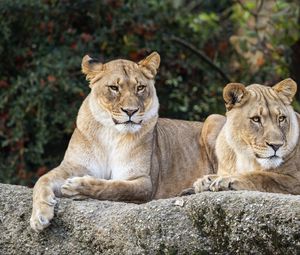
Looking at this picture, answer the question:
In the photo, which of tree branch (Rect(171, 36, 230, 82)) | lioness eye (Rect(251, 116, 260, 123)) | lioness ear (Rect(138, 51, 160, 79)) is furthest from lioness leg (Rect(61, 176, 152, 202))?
tree branch (Rect(171, 36, 230, 82))

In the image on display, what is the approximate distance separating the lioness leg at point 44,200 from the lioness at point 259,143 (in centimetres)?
89

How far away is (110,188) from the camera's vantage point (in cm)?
691

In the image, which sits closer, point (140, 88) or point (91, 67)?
point (140, 88)

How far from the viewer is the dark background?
10.3 metres

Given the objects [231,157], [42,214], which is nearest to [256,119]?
[231,157]

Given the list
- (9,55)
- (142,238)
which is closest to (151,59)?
(142,238)

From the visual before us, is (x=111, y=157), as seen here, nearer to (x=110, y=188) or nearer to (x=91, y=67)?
(x=110, y=188)

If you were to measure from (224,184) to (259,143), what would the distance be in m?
0.46

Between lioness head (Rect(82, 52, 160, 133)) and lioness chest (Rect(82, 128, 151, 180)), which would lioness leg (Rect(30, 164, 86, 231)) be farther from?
lioness head (Rect(82, 52, 160, 133))

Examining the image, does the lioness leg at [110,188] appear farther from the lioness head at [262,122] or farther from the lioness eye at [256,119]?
the lioness eye at [256,119]

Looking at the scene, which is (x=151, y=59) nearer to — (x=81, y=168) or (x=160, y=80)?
(x=81, y=168)

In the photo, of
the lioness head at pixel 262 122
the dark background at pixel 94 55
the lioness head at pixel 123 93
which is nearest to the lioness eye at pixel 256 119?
the lioness head at pixel 262 122

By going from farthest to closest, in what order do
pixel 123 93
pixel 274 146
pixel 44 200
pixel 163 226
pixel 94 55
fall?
pixel 94 55 → pixel 123 93 → pixel 274 146 → pixel 44 200 → pixel 163 226

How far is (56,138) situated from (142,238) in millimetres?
4971
